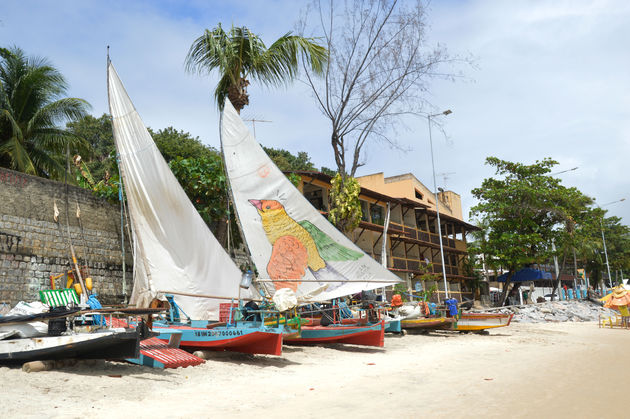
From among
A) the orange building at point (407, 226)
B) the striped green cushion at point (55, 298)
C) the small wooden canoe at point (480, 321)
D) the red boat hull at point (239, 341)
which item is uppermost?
the orange building at point (407, 226)

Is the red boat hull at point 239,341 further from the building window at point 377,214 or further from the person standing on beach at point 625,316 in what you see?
the building window at point 377,214

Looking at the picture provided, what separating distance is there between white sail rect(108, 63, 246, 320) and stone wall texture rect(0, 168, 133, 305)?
5.19 metres

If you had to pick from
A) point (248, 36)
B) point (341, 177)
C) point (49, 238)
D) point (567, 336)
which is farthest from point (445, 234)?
point (49, 238)

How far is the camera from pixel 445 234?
40.4 metres

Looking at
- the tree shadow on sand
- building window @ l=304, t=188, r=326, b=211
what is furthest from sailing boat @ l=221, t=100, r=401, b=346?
building window @ l=304, t=188, r=326, b=211

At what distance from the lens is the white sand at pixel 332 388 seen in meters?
6.42

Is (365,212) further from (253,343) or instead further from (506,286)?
(253,343)

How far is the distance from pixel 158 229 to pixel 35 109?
12.5m

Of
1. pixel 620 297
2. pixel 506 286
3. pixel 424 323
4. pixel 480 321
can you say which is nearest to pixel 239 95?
pixel 424 323

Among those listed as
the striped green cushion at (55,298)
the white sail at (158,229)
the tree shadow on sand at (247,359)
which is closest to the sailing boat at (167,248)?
the white sail at (158,229)

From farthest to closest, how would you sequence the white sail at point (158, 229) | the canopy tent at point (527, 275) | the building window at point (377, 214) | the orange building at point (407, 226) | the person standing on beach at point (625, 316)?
1. the canopy tent at point (527, 275)
2. the building window at point (377, 214)
3. the orange building at point (407, 226)
4. the person standing on beach at point (625, 316)
5. the white sail at point (158, 229)

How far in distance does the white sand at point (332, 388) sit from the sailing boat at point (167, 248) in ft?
2.25

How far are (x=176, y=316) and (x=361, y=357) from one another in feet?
15.1

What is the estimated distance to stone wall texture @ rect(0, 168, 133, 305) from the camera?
13.9 meters
